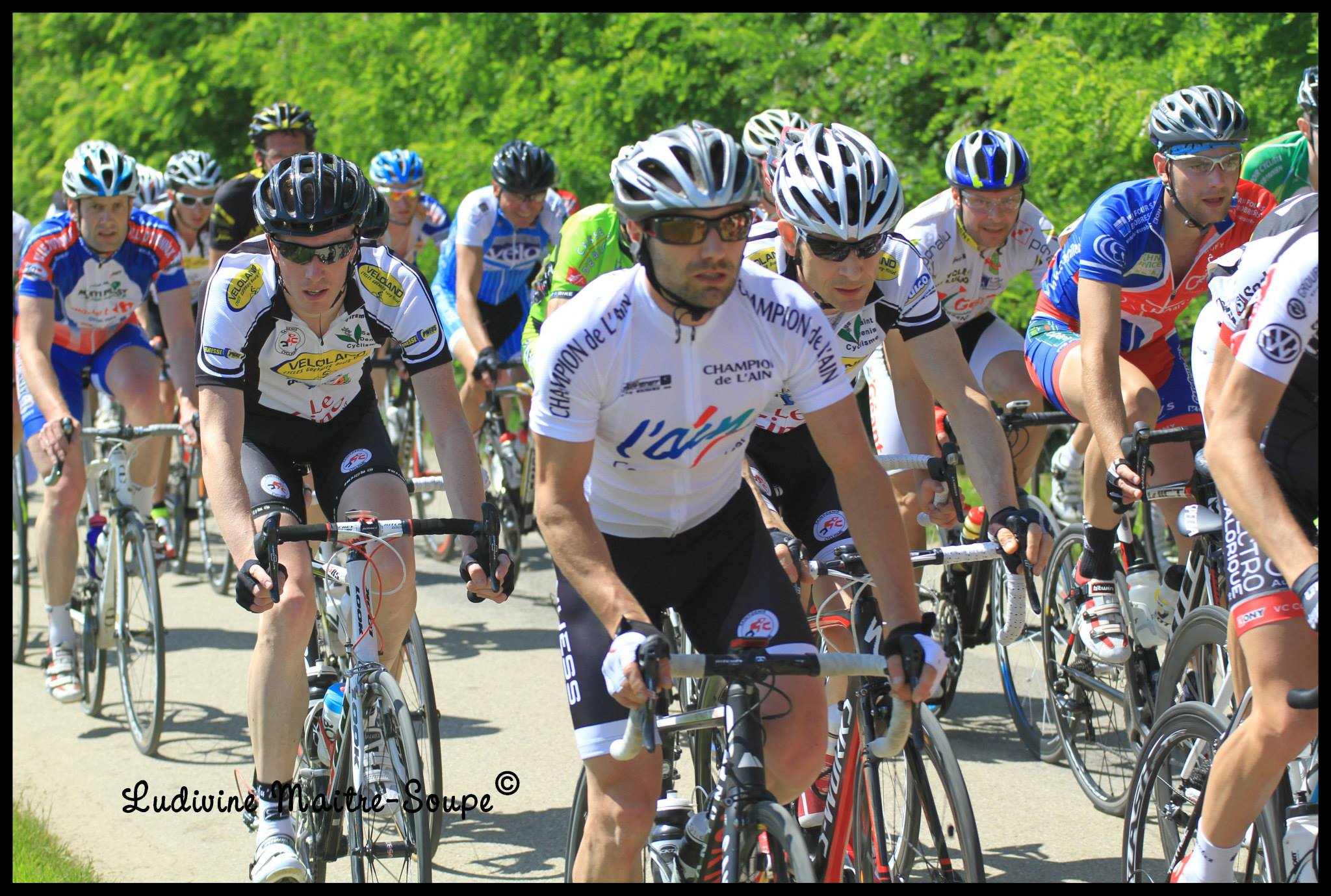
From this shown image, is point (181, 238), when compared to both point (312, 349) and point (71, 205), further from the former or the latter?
point (312, 349)

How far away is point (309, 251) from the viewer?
15.8 ft

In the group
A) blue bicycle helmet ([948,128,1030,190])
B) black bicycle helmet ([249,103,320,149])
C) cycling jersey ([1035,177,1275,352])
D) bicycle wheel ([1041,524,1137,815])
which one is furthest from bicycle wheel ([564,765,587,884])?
black bicycle helmet ([249,103,320,149])

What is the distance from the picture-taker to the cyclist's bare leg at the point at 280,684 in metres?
4.68

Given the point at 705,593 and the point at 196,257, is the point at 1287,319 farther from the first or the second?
the point at 196,257

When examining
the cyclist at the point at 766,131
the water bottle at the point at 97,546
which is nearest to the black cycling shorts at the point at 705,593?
the cyclist at the point at 766,131

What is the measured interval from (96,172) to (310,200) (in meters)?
3.23

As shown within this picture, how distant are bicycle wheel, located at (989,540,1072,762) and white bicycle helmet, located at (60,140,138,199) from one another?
15.2ft

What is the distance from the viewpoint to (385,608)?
5.02 m

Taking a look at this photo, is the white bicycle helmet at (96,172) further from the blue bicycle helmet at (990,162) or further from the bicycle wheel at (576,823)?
the bicycle wheel at (576,823)

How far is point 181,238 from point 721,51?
4546 millimetres

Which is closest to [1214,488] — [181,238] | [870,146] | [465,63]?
[870,146]

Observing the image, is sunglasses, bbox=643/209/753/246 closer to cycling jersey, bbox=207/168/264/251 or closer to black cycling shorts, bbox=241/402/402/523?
black cycling shorts, bbox=241/402/402/523

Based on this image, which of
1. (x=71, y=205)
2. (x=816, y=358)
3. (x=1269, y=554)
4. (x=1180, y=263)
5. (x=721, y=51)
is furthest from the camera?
(x=721, y=51)

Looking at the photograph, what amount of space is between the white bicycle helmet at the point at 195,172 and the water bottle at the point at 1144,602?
7.24m
